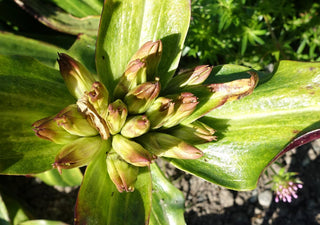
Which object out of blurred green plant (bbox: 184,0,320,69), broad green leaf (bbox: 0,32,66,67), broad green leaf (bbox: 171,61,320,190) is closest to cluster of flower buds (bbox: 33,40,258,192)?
broad green leaf (bbox: 171,61,320,190)

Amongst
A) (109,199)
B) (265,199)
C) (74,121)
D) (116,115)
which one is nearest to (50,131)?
(74,121)

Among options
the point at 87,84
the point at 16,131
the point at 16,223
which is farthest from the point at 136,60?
the point at 16,223

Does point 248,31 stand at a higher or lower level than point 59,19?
lower

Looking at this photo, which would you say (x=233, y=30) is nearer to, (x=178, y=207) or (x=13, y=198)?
(x=178, y=207)

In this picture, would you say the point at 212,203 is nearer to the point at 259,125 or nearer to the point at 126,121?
the point at 259,125

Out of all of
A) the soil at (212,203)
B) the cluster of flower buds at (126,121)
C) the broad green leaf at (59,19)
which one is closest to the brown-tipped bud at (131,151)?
the cluster of flower buds at (126,121)

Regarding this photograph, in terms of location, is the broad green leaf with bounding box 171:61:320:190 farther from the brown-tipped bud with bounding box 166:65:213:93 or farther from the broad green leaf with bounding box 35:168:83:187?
the broad green leaf with bounding box 35:168:83:187
